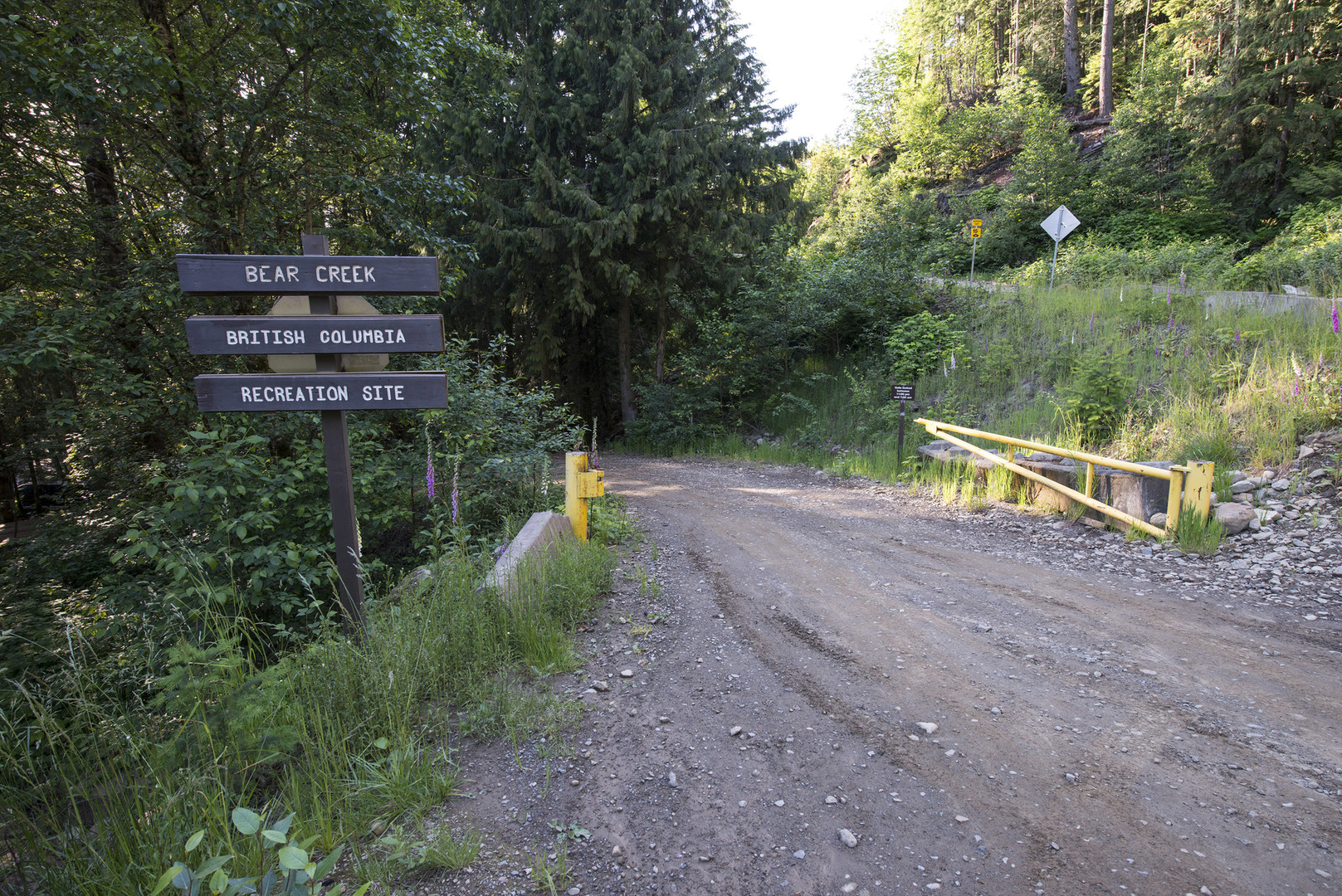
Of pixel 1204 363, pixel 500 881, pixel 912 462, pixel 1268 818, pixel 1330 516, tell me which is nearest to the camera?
pixel 500 881

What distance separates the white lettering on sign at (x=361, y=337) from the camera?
388 cm

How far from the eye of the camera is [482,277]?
1516 cm

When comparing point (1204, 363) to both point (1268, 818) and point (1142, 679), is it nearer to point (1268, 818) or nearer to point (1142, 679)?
point (1142, 679)

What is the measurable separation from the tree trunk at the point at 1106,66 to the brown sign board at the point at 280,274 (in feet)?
101

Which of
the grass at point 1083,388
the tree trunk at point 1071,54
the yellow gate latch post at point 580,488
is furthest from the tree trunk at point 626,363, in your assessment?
the tree trunk at point 1071,54

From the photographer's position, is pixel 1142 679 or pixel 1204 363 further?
pixel 1204 363

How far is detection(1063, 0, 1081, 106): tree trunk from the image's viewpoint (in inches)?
1099

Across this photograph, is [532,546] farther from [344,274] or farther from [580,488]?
[344,274]

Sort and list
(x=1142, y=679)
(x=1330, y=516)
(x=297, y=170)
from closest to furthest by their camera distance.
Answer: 1. (x=1142, y=679)
2. (x=1330, y=516)
3. (x=297, y=170)

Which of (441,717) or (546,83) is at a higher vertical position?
(546,83)

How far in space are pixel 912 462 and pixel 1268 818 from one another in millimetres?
7848

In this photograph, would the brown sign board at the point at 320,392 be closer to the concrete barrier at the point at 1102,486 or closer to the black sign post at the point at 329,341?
the black sign post at the point at 329,341

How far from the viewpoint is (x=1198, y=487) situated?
612 centimetres

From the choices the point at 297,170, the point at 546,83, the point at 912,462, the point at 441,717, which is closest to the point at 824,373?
the point at 912,462
